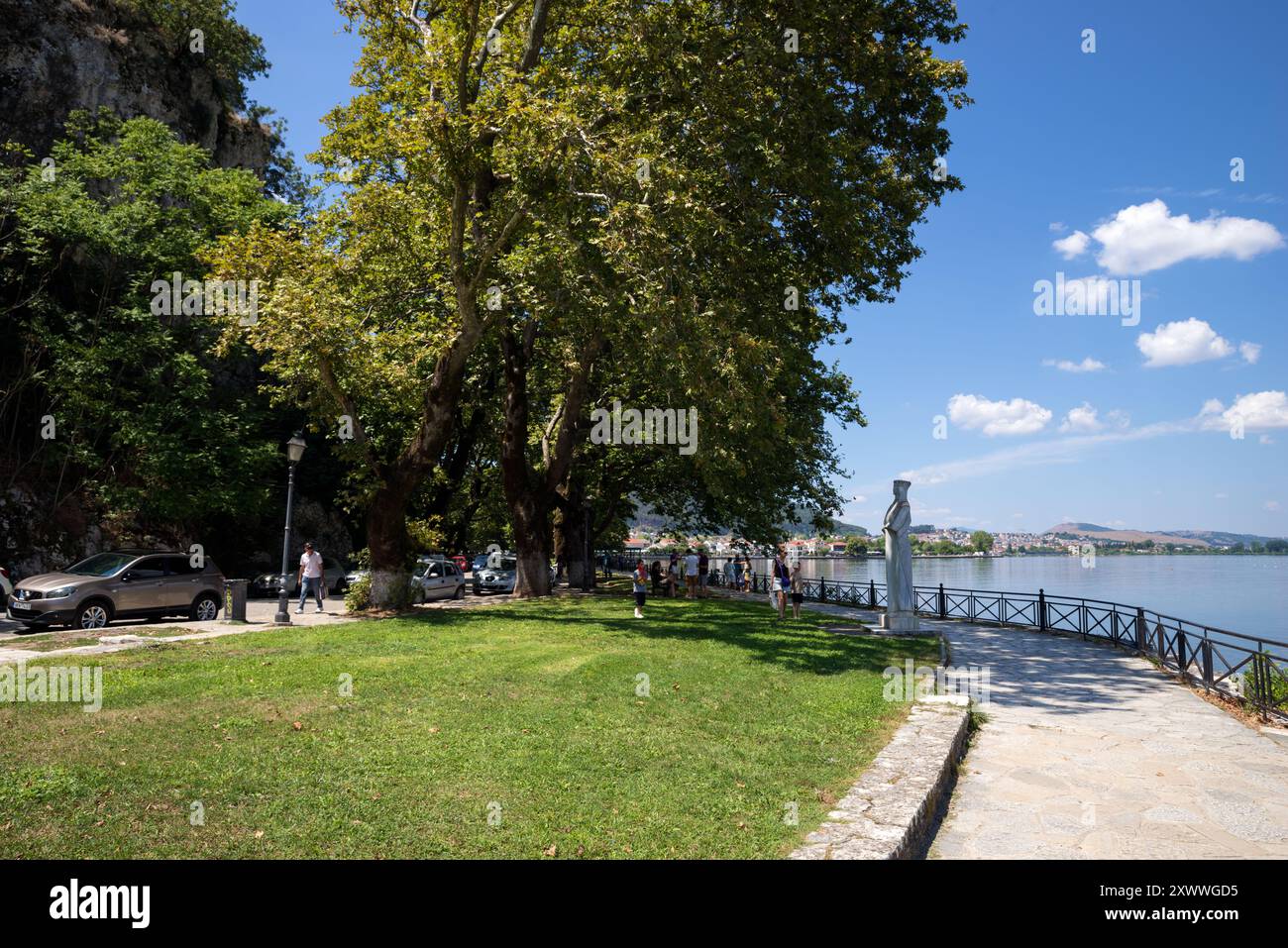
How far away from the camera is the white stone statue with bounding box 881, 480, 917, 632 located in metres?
18.9

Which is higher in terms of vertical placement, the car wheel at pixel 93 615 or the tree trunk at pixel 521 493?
the tree trunk at pixel 521 493

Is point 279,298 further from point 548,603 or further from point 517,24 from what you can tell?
point 548,603

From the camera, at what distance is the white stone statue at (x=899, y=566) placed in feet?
62.1

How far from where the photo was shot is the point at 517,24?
19.5 metres

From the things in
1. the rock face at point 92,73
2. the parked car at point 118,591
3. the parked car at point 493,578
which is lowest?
the parked car at point 493,578

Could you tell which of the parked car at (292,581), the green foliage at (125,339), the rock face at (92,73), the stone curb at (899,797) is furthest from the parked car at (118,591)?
the rock face at (92,73)

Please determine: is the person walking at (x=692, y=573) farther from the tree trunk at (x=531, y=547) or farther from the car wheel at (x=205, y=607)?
the car wheel at (x=205, y=607)

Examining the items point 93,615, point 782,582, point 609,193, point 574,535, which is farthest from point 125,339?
point 782,582

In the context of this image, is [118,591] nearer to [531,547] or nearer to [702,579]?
[531,547]

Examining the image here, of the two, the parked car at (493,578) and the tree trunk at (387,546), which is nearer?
the tree trunk at (387,546)

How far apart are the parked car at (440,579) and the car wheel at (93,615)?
12261mm

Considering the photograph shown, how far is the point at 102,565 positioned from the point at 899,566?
1902 centimetres

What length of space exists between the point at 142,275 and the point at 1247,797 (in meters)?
33.3

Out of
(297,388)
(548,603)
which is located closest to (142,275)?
(297,388)
